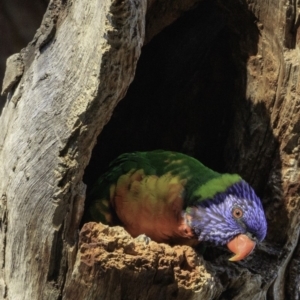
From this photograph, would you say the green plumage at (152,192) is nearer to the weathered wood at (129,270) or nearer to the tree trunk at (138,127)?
the tree trunk at (138,127)

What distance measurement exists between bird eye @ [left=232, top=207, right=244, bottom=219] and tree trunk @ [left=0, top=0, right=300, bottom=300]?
190mm

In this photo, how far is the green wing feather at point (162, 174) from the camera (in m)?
2.07

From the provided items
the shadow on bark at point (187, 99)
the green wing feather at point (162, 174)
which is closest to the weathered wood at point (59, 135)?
the green wing feather at point (162, 174)

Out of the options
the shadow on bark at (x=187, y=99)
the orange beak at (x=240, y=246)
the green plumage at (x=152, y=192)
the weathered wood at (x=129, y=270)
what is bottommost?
the orange beak at (x=240, y=246)

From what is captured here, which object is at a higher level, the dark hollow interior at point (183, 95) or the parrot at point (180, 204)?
the dark hollow interior at point (183, 95)

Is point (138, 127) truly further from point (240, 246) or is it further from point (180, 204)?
point (240, 246)

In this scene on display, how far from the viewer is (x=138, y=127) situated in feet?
8.89

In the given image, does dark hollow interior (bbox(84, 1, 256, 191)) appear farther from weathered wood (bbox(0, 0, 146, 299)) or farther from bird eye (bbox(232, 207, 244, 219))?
weathered wood (bbox(0, 0, 146, 299))

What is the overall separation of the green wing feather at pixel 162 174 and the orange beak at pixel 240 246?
0.21 meters

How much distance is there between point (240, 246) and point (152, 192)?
17.4 inches

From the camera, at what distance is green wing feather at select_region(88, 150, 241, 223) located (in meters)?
2.07

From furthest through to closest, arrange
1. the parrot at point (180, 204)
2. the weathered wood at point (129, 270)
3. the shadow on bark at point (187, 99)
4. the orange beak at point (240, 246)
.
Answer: the shadow on bark at point (187, 99) → the parrot at point (180, 204) → the orange beak at point (240, 246) → the weathered wood at point (129, 270)

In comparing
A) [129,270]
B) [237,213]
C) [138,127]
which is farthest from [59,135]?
[138,127]

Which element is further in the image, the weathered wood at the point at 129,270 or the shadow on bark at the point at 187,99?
the shadow on bark at the point at 187,99
